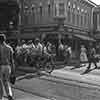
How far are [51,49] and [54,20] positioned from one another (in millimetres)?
7817

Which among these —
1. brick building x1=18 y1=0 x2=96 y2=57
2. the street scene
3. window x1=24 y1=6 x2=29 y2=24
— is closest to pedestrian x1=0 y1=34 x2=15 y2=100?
the street scene

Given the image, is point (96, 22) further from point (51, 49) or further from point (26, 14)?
point (51, 49)

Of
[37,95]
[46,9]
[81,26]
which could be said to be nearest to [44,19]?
[46,9]

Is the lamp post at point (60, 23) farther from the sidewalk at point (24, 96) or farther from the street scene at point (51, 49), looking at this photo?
the sidewalk at point (24, 96)

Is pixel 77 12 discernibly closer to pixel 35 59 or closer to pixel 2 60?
pixel 35 59

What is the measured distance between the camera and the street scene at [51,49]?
6.71m

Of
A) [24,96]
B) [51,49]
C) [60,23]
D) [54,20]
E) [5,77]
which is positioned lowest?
[24,96]

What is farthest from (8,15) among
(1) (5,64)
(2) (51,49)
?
(1) (5,64)

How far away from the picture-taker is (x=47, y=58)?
11203 millimetres

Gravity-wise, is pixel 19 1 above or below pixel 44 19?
above

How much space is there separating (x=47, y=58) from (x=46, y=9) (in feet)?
39.3

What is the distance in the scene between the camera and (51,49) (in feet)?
47.5

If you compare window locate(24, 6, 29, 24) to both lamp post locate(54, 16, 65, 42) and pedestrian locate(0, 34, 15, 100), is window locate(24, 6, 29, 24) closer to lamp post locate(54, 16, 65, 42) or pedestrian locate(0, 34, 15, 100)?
lamp post locate(54, 16, 65, 42)

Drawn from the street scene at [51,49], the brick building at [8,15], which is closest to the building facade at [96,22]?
the street scene at [51,49]
